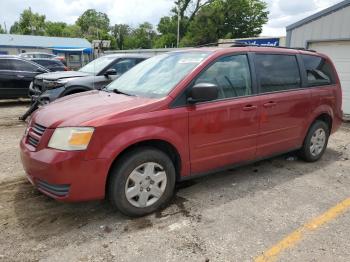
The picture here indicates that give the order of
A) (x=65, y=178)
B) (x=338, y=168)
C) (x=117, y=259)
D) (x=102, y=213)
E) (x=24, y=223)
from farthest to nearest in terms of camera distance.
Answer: (x=338, y=168) → (x=102, y=213) → (x=24, y=223) → (x=65, y=178) → (x=117, y=259)

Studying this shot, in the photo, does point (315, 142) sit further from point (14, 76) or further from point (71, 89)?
point (14, 76)

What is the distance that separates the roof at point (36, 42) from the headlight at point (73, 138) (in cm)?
5079

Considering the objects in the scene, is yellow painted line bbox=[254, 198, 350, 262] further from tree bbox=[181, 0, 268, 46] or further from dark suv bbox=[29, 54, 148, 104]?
tree bbox=[181, 0, 268, 46]

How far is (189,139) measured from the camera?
3.85 meters

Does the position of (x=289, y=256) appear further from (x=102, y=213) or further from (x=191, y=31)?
(x=191, y=31)

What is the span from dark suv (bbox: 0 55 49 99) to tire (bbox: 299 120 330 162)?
30.3ft

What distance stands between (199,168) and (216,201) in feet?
1.47

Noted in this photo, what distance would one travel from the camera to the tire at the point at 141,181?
344 cm

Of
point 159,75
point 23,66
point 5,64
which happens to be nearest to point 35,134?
point 159,75

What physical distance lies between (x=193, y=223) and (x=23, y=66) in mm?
10031

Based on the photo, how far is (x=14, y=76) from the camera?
11195mm

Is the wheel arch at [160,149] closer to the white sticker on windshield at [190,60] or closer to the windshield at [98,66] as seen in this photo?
the white sticker on windshield at [190,60]

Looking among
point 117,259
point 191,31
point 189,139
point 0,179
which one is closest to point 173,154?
point 189,139

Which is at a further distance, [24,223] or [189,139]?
[189,139]
